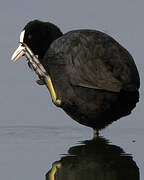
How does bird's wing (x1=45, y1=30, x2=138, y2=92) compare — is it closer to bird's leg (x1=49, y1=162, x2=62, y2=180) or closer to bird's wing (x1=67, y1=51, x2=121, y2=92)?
Answer: bird's wing (x1=67, y1=51, x2=121, y2=92)

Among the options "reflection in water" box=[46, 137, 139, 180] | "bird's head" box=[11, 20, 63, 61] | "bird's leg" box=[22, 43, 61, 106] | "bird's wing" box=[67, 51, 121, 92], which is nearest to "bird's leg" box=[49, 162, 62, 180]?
"reflection in water" box=[46, 137, 139, 180]

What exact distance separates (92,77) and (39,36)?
1973 millimetres

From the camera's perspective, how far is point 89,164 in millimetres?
6195

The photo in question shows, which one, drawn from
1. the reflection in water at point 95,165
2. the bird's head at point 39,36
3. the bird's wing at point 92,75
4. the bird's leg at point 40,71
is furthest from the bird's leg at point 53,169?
the bird's head at point 39,36

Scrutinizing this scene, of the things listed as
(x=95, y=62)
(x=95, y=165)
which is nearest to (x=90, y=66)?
(x=95, y=62)

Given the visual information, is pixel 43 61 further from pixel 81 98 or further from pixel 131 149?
pixel 131 149

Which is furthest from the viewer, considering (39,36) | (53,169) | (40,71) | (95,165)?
(39,36)

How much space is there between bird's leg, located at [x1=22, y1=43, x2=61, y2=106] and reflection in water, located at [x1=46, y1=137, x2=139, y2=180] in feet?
2.81

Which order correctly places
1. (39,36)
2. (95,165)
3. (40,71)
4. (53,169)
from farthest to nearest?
1. (39,36)
2. (40,71)
3. (95,165)
4. (53,169)

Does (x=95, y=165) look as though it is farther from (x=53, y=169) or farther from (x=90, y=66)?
(x=90, y=66)

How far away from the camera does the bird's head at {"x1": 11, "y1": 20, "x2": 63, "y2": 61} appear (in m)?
9.06

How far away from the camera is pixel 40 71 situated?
834 centimetres

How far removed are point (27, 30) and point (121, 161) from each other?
3308 mm

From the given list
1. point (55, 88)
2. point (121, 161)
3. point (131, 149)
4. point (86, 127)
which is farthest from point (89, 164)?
point (86, 127)
